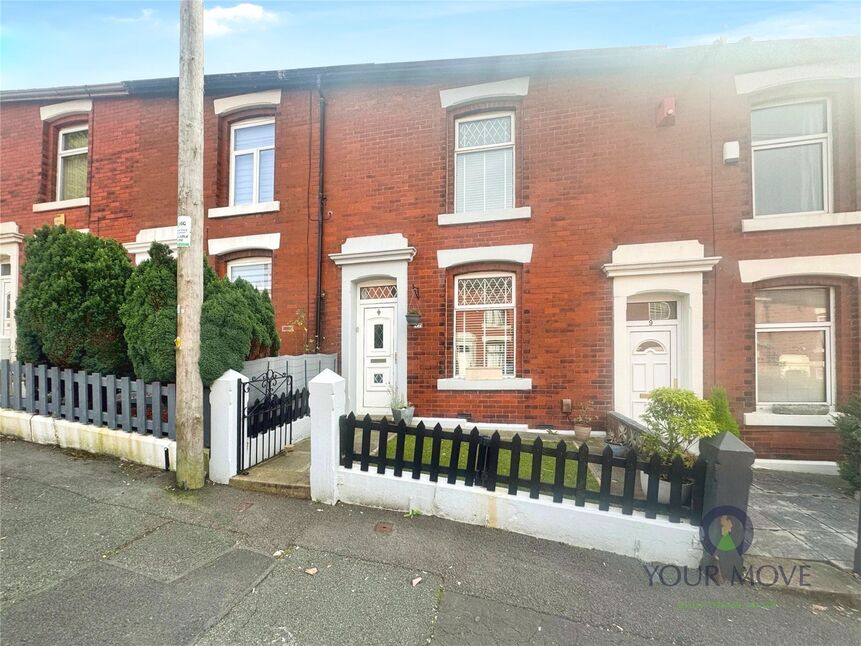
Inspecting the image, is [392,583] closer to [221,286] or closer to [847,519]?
[221,286]

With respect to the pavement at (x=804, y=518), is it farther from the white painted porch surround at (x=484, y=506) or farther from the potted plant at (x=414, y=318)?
the potted plant at (x=414, y=318)

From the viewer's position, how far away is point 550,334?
6.41m

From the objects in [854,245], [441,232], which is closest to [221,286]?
[441,232]

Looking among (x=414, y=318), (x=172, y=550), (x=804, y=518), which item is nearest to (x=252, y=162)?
(x=414, y=318)

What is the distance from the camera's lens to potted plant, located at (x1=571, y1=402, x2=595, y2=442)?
596 centimetres

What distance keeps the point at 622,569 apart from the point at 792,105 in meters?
7.70

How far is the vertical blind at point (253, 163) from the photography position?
26.0 ft

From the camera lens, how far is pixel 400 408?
6473 mm

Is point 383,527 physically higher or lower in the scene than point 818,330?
lower

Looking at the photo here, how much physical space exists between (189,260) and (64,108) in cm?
882

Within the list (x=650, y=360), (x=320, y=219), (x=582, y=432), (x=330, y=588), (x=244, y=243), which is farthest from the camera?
(x=244, y=243)

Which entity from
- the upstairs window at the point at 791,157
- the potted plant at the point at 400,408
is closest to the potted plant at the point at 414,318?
the potted plant at the point at 400,408

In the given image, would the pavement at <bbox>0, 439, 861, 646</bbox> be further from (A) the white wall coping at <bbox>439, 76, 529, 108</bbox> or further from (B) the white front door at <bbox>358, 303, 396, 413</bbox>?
(A) the white wall coping at <bbox>439, 76, 529, 108</bbox>

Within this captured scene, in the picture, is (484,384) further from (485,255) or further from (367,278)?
(367,278)
